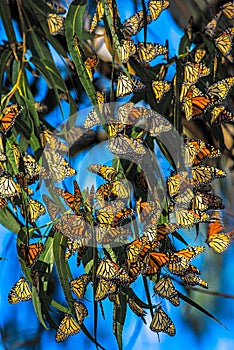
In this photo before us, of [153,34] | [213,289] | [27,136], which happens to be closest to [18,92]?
[27,136]

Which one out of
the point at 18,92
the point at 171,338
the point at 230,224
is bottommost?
the point at 171,338

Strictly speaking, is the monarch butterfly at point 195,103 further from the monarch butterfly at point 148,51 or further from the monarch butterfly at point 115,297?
the monarch butterfly at point 115,297

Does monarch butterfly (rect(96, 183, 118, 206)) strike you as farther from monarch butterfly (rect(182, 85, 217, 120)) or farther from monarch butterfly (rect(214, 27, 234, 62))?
monarch butterfly (rect(214, 27, 234, 62))

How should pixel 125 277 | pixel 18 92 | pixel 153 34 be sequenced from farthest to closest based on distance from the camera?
pixel 153 34, pixel 18 92, pixel 125 277

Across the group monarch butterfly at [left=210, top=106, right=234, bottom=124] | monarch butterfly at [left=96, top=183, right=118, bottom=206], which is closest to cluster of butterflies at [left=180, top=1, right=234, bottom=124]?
monarch butterfly at [left=210, top=106, right=234, bottom=124]

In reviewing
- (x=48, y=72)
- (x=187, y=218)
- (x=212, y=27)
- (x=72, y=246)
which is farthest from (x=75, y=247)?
(x=212, y=27)

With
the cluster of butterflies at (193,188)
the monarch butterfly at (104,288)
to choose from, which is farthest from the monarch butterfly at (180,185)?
the monarch butterfly at (104,288)

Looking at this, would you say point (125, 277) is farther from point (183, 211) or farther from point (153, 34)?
point (153, 34)
